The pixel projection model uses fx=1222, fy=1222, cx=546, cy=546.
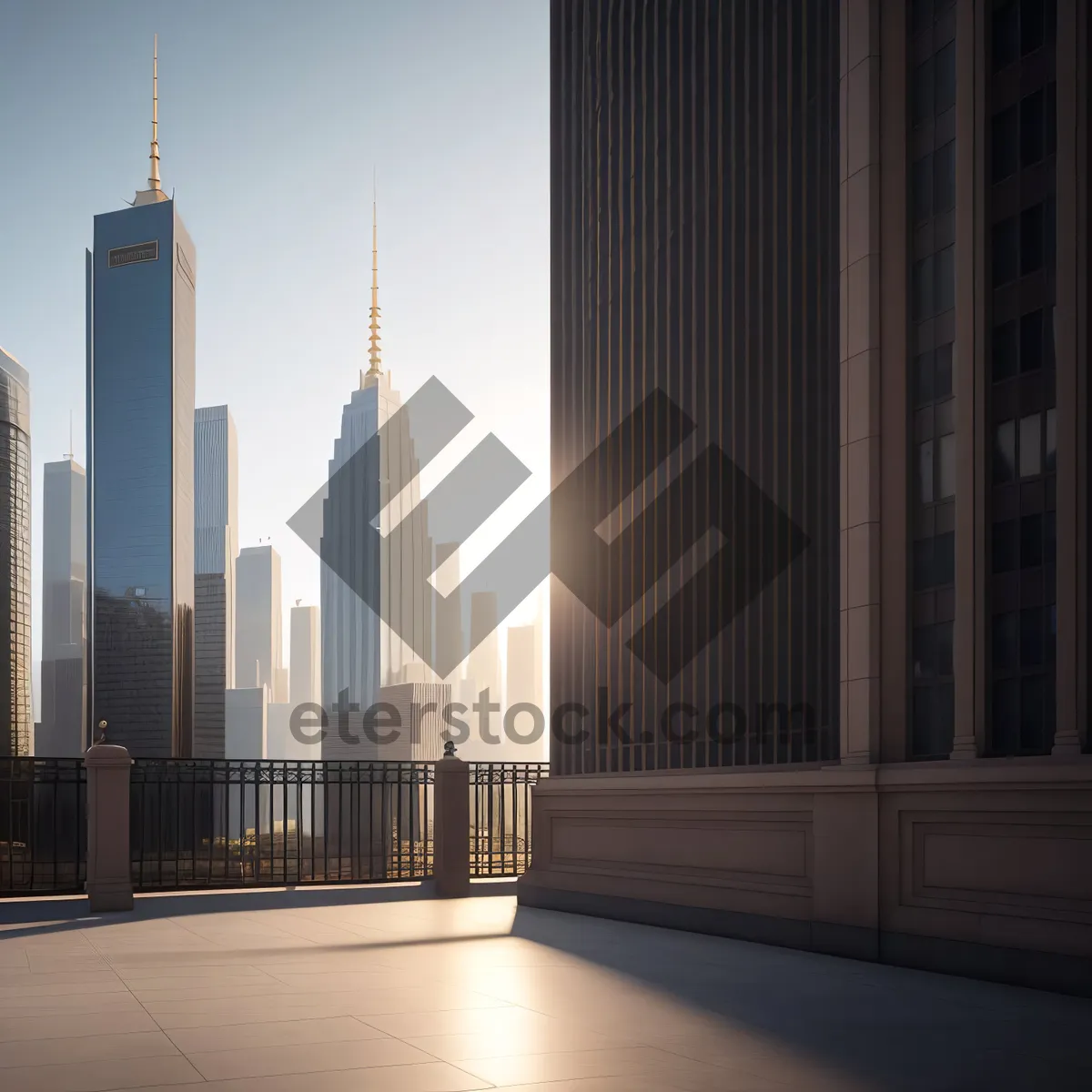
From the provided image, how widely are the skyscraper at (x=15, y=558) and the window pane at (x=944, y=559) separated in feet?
371

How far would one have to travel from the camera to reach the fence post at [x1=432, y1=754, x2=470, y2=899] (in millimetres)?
16891

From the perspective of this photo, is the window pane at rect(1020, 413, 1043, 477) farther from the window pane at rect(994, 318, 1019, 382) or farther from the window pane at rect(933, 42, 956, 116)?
the window pane at rect(933, 42, 956, 116)

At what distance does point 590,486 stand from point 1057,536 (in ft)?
28.1

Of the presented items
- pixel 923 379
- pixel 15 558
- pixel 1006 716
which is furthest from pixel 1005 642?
pixel 15 558

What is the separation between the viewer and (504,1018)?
23.8 feet

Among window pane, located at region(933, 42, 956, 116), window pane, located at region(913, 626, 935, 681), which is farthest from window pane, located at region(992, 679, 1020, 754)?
window pane, located at region(933, 42, 956, 116)

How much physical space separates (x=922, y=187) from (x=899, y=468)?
2.49m

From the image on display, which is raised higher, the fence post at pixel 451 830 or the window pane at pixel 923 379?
the window pane at pixel 923 379

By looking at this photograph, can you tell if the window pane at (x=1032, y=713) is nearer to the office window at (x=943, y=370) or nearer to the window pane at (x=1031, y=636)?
the window pane at (x=1031, y=636)

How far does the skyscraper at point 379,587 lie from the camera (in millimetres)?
159750

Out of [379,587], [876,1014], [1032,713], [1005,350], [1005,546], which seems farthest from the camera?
[379,587]

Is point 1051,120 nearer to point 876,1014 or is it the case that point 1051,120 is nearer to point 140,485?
point 876,1014

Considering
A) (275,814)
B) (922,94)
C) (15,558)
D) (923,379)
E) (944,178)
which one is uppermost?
(15,558)

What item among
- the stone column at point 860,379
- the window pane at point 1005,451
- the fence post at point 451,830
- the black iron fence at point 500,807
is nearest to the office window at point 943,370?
the stone column at point 860,379
